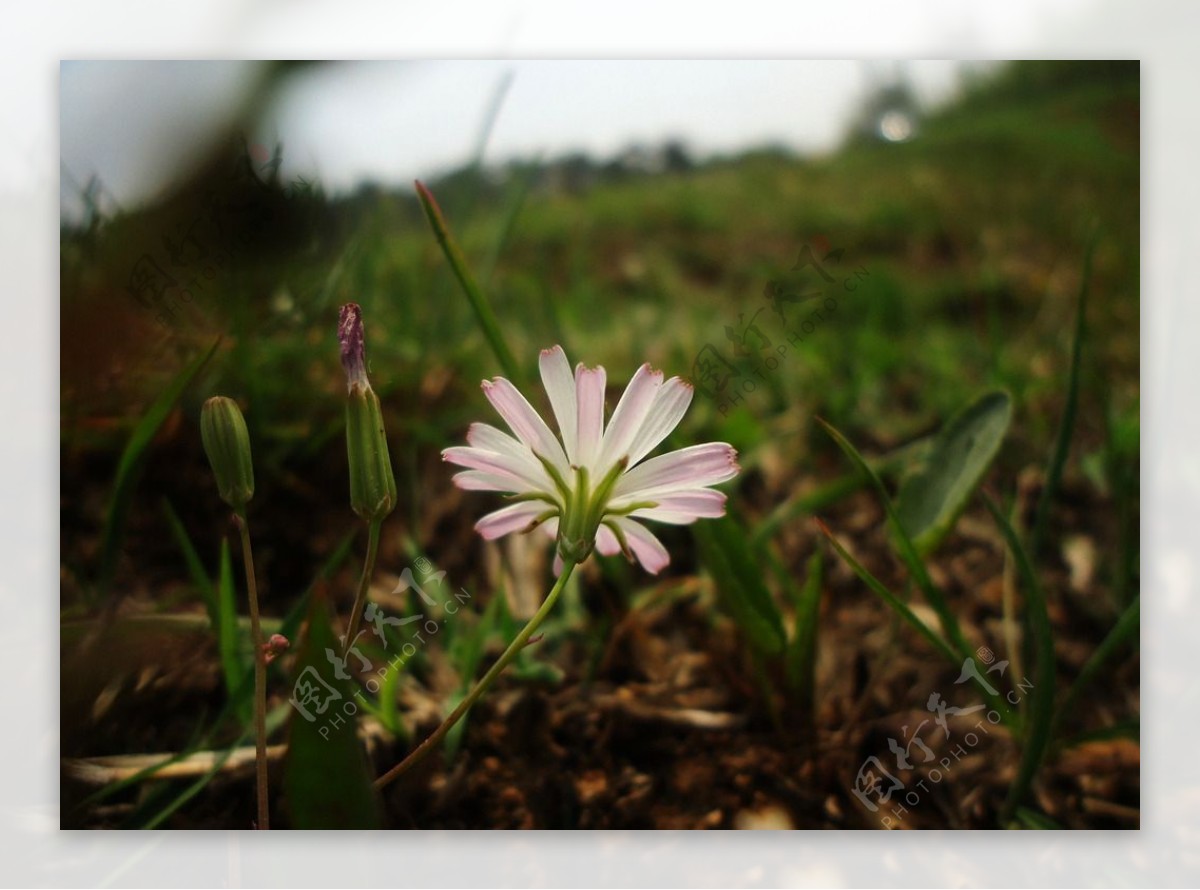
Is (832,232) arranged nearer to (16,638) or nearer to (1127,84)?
(1127,84)

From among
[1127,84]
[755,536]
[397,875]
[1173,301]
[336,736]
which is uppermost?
[1127,84]

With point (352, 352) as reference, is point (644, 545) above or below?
below

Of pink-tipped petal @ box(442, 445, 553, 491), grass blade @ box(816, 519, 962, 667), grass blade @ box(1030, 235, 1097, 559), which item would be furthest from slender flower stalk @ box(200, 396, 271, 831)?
grass blade @ box(1030, 235, 1097, 559)

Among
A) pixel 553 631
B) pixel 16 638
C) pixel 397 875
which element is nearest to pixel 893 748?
pixel 553 631

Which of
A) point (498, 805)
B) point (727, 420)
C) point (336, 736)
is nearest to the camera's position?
point (336, 736)

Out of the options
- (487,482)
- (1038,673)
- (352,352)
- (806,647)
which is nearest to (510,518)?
(487,482)

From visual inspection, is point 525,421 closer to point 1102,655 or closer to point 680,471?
point 680,471

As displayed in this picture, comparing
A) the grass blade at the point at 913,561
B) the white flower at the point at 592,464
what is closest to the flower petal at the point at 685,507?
the white flower at the point at 592,464
